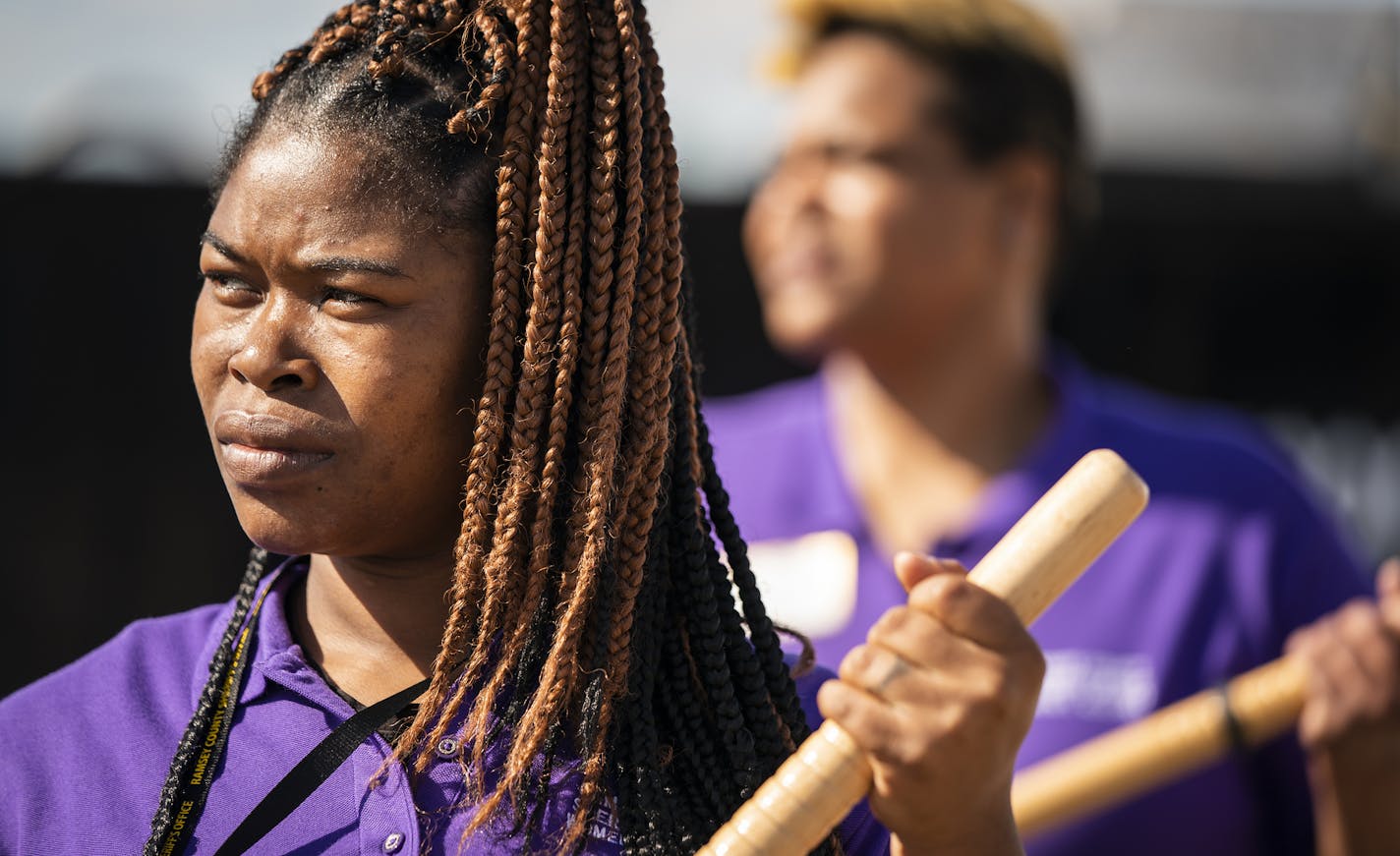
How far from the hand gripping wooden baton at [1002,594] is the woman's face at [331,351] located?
489mm

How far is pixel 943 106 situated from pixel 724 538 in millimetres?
2096

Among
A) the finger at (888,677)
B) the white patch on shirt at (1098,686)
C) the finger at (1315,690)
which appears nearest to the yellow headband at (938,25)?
the white patch on shirt at (1098,686)

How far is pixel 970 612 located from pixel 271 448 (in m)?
0.74

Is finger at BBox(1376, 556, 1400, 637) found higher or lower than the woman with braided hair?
lower

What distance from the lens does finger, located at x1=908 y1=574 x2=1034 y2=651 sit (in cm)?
165

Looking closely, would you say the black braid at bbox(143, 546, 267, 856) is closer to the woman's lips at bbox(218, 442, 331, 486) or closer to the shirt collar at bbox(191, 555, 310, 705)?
the shirt collar at bbox(191, 555, 310, 705)

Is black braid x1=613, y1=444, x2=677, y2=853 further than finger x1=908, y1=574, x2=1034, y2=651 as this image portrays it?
Yes

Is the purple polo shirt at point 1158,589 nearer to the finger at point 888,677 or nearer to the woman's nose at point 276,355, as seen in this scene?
the finger at point 888,677

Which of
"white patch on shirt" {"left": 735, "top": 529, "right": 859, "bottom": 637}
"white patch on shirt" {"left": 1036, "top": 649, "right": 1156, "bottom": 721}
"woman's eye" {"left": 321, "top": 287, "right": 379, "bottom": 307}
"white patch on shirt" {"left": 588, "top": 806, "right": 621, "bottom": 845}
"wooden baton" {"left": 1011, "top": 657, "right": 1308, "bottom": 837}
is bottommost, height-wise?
"white patch on shirt" {"left": 1036, "top": 649, "right": 1156, "bottom": 721}

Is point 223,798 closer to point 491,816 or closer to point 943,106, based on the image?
point 491,816

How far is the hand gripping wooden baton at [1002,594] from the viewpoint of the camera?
1661 millimetres

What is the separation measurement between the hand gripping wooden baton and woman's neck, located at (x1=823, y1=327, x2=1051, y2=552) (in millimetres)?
1914

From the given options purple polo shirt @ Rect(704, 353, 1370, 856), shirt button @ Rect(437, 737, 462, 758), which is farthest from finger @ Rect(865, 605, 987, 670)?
purple polo shirt @ Rect(704, 353, 1370, 856)

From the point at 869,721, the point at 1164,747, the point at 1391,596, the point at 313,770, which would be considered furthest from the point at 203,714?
the point at 1391,596
